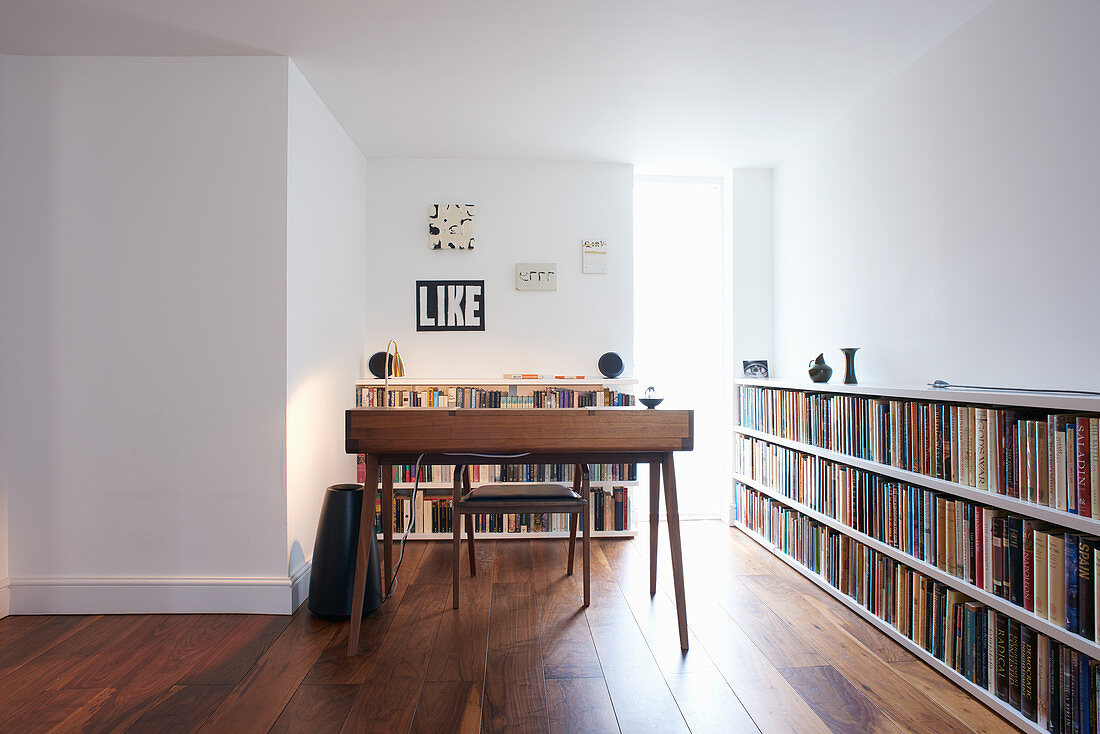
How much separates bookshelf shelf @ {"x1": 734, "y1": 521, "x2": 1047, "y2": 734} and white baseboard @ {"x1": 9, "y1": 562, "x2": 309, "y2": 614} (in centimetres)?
241

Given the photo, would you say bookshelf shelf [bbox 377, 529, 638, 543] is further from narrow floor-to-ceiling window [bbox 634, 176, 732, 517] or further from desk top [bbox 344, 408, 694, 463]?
desk top [bbox 344, 408, 694, 463]

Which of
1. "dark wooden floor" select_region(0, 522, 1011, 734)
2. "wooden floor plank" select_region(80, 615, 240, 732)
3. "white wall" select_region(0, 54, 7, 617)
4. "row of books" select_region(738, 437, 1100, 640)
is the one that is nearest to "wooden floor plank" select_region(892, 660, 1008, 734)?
"dark wooden floor" select_region(0, 522, 1011, 734)

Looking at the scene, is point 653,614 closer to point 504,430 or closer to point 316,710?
point 504,430

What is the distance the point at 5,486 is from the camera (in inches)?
108

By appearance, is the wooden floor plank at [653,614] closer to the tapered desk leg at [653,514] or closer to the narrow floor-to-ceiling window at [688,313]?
the tapered desk leg at [653,514]

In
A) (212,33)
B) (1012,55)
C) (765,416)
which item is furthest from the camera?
(765,416)

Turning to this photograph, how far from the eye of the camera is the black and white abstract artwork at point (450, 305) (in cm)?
426

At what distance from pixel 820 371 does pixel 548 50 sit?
6.71 ft

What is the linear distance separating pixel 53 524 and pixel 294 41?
2303 millimetres

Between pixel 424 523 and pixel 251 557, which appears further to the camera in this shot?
pixel 424 523

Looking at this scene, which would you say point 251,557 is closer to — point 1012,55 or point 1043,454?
point 1043,454

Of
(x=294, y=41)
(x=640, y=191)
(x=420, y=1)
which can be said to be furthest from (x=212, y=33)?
(x=640, y=191)

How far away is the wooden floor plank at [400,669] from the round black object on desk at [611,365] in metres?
1.81

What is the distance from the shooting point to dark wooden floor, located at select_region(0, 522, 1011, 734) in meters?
1.86
